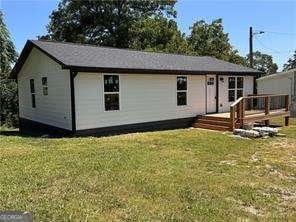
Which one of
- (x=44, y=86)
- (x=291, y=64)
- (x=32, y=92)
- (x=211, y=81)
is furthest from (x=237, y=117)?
(x=291, y=64)

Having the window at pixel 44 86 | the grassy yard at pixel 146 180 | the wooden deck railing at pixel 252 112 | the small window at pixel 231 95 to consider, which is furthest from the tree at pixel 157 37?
the grassy yard at pixel 146 180

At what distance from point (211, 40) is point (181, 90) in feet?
87.2

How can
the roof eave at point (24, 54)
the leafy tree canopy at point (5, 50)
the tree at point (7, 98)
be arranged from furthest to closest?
the leafy tree canopy at point (5, 50)
the tree at point (7, 98)
the roof eave at point (24, 54)

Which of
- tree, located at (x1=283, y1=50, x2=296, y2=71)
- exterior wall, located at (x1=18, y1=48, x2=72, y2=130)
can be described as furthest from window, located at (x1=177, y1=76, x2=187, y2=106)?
tree, located at (x1=283, y1=50, x2=296, y2=71)

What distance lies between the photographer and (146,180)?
27.1 ft

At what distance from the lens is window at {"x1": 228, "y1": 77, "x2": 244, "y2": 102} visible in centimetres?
2116

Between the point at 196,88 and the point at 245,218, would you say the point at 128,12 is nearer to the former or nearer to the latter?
the point at 196,88

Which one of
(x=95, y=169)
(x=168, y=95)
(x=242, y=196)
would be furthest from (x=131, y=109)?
(x=242, y=196)

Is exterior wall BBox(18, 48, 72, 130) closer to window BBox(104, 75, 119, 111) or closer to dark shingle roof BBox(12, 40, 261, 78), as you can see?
dark shingle roof BBox(12, 40, 261, 78)

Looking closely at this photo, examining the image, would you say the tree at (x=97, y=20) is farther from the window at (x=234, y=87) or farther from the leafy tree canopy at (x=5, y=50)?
the window at (x=234, y=87)

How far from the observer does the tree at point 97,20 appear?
42.0m

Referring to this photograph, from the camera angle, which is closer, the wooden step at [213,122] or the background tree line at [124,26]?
the wooden step at [213,122]

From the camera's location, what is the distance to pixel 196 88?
752 inches

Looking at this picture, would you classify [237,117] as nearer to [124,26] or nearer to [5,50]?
[5,50]
